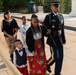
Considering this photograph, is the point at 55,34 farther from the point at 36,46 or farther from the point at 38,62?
the point at 38,62

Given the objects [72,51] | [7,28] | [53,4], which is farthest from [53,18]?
[72,51]

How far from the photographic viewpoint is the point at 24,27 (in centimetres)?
525

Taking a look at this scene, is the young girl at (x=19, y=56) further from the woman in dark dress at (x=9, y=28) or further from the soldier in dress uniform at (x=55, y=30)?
the woman in dark dress at (x=9, y=28)

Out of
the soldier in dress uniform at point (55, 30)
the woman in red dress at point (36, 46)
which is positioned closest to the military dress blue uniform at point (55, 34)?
the soldier in dress uniform at point (55, 30)

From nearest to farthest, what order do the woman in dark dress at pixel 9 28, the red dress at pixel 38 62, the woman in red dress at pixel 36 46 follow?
the woman in red dress at pixel 36 46 → the red dress at pixel 38 62 → the woman in dark dress at pixel 9 28

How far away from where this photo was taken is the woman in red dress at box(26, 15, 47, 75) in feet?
13.9

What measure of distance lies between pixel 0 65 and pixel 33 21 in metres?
2.21

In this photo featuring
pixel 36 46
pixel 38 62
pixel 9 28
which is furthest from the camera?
pixel 9 28

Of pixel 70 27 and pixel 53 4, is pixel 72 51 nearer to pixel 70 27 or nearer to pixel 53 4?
pixel 53 4

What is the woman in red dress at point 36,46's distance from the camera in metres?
4.25

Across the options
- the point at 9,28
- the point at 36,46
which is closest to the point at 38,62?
the point at 36,46

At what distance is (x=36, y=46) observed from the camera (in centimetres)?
434

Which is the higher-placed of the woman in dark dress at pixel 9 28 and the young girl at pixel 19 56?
the woman in dark dress at pixel 9 28

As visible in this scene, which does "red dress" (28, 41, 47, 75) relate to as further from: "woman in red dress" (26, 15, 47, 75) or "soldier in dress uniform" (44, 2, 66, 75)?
"soldier in dress uniform" (44, 2, 66, 75)
